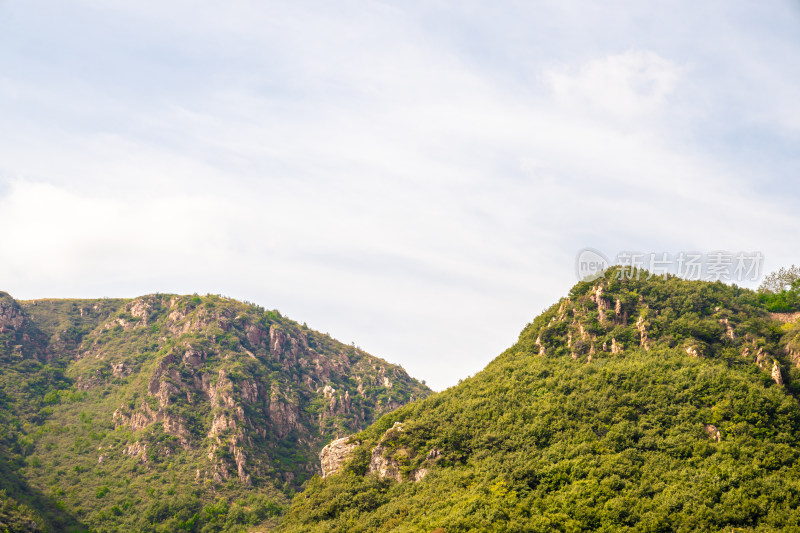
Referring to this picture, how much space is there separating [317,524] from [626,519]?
41396mm

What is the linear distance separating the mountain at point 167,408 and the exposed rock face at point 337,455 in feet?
97.1

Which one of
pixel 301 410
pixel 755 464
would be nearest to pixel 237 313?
pixel 301 410

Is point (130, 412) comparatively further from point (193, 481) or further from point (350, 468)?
point (350, 468)

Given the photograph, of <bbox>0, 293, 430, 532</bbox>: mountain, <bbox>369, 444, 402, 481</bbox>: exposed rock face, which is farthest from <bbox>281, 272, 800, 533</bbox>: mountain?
<bbox>0, 293, 430, 532</bbox>: mountain

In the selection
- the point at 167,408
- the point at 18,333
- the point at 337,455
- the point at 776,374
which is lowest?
the point at 337,455

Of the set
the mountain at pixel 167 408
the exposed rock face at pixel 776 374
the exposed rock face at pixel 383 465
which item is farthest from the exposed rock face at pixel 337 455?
the exposed rock face at pixel 776 374

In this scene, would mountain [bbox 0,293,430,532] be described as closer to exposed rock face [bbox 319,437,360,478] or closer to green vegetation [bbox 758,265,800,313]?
exposed rock face [bbox 319,437,360,478]

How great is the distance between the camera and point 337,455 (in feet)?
297

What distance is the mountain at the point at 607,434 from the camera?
5519 centimetres

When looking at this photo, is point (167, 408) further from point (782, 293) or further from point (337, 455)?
point (782, 293)

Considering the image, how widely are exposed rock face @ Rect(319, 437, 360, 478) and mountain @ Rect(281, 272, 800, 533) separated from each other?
0.36 m

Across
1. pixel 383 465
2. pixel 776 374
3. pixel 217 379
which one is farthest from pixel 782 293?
pixel 217 379

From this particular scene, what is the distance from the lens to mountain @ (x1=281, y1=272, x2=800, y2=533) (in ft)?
181

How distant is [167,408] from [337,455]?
219 feet
